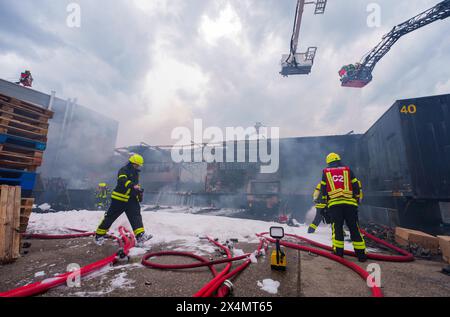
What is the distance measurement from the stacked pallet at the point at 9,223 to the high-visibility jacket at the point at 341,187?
4.84 meters

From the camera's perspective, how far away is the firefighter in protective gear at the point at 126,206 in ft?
11.3

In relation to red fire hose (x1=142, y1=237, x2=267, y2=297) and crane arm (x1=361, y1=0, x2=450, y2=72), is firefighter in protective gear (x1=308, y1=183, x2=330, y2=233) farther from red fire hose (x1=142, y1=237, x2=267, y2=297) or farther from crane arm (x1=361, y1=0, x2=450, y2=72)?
crane arm (x1=361, y1=0, x2=450, y2=72)

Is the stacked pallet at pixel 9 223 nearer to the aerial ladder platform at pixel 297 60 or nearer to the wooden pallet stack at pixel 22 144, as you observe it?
the wooden pallet stack at pixel 22 144

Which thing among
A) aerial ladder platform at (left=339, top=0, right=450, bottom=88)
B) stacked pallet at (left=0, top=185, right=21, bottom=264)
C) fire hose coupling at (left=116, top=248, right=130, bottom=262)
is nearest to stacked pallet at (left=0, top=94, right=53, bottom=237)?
stacked pallet at (left=0, top=185, right=21, bottom=264)

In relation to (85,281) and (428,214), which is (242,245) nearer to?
(85,281)

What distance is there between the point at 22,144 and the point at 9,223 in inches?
60.4

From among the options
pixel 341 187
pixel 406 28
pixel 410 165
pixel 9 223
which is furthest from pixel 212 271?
pixel 406 28

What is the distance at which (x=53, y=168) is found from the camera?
18719mm

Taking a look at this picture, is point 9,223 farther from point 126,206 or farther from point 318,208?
point 318,208

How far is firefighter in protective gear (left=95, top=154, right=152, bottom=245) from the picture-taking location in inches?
136

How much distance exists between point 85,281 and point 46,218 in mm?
4946

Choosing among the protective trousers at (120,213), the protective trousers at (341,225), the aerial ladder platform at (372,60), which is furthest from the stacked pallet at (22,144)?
the aerial ladder platform at (372,60)

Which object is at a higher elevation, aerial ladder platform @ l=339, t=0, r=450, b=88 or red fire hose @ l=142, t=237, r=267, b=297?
aerial ladder platform @ l=339, t=0, r=450, b=88

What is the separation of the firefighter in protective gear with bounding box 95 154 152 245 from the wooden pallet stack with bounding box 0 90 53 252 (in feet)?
3.51
